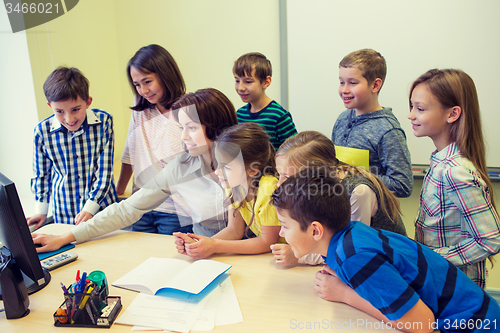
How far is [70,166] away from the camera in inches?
65.4

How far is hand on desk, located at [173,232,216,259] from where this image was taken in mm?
1134

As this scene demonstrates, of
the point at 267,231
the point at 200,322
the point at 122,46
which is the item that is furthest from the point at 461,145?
the point at 122,46

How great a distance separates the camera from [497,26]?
1852 mm

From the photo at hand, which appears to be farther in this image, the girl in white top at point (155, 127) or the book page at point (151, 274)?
the girl in white top at point (155, 127)

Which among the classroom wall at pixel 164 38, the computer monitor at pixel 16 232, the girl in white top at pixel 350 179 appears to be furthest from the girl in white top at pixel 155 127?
Answer: the classroom wall at pixel 164 38

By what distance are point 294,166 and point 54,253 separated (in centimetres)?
92

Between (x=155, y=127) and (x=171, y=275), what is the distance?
937 millimetres

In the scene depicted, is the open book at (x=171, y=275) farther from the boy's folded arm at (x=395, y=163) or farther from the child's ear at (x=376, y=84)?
the child's ear at (x=376, y=84)

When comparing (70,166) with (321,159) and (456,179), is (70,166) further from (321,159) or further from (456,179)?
(456,179)

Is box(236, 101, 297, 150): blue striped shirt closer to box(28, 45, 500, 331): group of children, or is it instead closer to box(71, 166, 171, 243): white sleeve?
box(28, 45, 500, 331): group of children

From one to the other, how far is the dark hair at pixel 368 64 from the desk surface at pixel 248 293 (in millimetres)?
971

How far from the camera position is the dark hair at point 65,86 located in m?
1.52

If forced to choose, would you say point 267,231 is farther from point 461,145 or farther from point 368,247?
point 461,145

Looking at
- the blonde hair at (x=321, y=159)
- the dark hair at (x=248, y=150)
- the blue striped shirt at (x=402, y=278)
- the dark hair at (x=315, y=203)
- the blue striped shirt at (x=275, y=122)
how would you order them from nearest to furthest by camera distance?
the blue striped shirt at (x=402, y=278) < the dark hair at (x=315, y=203) < the blonde hair at (x=321, y=159) < the dark hair at (x=248, y=150) < the blue striped shirt at (x=275, y=122)
